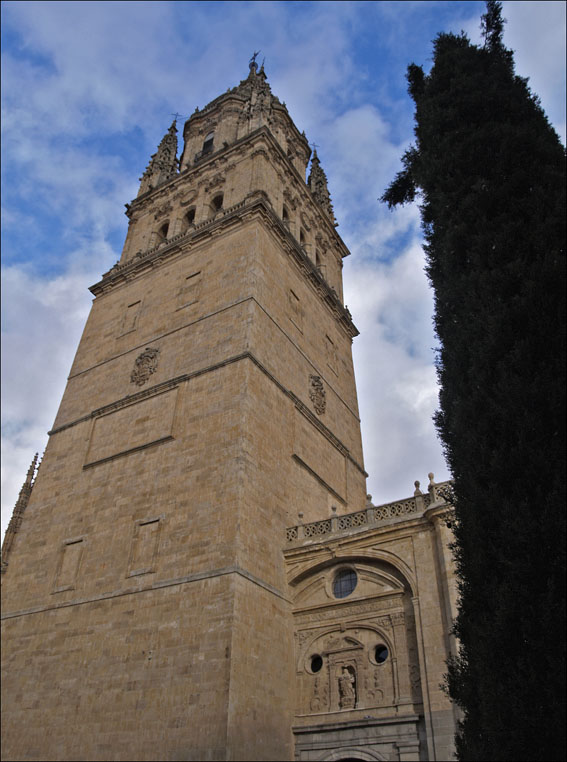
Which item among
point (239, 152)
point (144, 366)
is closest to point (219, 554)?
point (144, 366)

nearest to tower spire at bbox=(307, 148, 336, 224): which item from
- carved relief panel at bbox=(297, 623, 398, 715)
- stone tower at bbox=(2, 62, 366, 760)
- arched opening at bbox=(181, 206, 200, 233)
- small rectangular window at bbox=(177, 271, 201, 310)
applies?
stone tower at bbox=(2, 62, 366, 760)

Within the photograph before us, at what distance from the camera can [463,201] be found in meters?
8.41

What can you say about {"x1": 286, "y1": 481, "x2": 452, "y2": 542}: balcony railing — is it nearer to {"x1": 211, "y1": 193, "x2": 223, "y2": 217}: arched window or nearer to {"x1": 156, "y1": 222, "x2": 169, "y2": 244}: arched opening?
{"x1": 211, "y1": 193, "x2": 223, "y2": 217}: arched window

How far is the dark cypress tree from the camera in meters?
5.63

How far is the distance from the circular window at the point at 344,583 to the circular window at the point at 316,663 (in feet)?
4.63

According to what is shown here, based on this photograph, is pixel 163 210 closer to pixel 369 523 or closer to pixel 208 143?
pixel 208 143

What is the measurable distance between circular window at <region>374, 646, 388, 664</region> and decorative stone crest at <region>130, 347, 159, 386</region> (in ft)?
32.7

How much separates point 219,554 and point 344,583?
3358 mm

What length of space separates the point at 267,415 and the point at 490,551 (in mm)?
10025

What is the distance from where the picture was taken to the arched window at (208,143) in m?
27.6

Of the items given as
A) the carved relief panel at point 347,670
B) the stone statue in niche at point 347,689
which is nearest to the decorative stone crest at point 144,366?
the carved relief panel at point 347,670

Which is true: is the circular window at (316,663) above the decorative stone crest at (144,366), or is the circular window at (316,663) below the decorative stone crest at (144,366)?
below

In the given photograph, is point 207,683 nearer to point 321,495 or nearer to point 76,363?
point 321,495

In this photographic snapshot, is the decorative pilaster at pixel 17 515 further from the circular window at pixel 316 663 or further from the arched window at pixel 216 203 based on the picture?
the circular window at pixel 316 663
